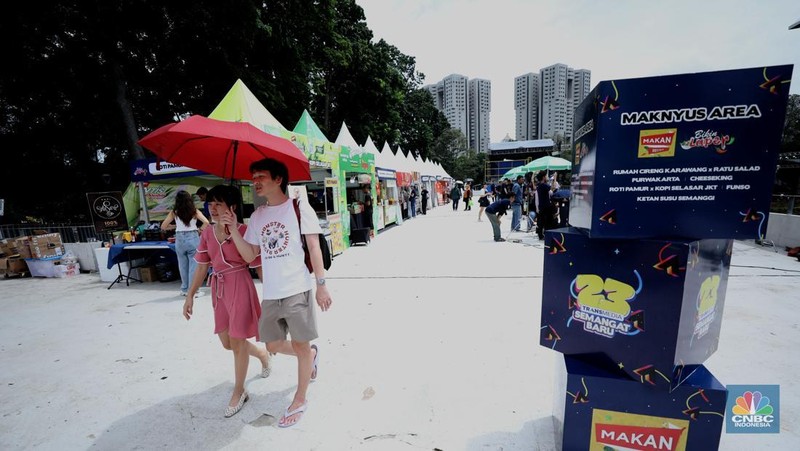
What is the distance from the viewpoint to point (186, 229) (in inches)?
219

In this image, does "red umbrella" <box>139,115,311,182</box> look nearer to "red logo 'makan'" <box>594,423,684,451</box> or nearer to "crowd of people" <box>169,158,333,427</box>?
"crowd of people" <box>169,158,333,427</box>

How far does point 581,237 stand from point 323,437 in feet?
6.88

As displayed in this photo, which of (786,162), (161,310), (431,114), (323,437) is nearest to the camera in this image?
(323,437)

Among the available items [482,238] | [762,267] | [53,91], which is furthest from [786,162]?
[53,91]

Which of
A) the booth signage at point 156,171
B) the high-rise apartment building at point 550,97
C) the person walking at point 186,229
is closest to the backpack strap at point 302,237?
the person walking at point 186,229

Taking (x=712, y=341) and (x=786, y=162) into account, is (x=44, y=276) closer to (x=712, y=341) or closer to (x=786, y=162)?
(x=712, y=341)

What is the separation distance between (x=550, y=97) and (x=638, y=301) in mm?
116426

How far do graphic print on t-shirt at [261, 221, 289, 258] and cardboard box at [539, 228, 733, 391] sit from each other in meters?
1.68

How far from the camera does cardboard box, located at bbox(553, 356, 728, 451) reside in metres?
1.70

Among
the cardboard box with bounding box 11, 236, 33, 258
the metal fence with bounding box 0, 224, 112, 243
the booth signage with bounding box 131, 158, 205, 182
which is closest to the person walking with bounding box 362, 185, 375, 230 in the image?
the booth signage with bounding box 131, 158, 205, 182

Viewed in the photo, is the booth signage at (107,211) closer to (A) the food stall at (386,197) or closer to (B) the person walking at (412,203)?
(A) the food stall at (386,197)

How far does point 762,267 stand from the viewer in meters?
6.08

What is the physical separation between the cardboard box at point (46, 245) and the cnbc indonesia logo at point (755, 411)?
11.7m

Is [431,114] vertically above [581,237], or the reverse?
[431,114]
